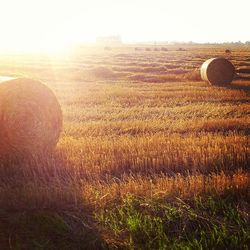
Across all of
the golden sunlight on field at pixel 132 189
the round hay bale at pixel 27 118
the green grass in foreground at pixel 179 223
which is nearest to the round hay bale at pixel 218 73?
the golden sunlight on field at pixel 132 189

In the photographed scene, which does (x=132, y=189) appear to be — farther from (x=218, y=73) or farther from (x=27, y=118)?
(x=218, y=73)

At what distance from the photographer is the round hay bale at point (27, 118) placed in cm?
852

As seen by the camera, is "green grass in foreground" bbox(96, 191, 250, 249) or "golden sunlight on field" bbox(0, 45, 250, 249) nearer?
"green grass in foreground" bbox(96, 191, 250, 249)

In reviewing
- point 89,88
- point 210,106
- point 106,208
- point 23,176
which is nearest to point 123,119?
point 210,106

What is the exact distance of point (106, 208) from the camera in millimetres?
6176

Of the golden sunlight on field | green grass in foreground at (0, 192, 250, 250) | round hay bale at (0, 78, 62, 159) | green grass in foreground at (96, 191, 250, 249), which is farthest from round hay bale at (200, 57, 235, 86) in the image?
green grass in foreground at (96, 191, 250, 249)

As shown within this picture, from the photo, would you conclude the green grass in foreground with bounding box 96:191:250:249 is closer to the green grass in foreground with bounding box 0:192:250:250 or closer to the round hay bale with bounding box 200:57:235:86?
the green grass in foreground with bounding box 0:192:250:250

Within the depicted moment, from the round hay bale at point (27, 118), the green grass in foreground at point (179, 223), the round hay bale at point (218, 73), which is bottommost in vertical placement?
the round hay bale at point (218, 73)

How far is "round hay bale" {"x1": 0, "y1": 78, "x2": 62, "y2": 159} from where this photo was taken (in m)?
8.52

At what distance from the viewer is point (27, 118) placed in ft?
28.8

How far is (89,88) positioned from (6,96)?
13593 millimetres

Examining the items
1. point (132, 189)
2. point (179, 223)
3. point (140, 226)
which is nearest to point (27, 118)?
point (132, 189)

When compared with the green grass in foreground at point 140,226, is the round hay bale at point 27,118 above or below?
above

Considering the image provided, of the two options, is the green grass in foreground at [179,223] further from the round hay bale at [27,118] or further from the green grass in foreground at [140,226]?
the round hay bale at [27,118]
